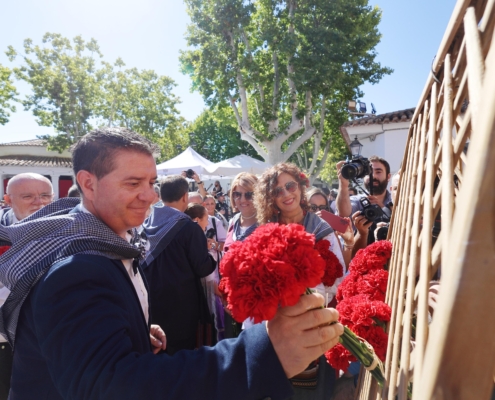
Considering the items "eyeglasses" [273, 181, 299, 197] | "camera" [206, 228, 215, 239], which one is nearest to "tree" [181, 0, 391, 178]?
"camera" [206, 228, 215, 239]

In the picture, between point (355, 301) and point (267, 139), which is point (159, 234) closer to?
point (355, 301)

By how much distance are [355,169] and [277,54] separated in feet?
42.9

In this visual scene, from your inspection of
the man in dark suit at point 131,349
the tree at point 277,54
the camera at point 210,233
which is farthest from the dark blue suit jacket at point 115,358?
the tree at point 277,54

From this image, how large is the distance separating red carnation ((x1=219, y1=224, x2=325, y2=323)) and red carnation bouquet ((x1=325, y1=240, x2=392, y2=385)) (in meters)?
0.28

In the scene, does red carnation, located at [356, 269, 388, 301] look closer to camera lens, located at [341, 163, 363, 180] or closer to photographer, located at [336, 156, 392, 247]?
photographer, located at [336, 156, 392, 247]

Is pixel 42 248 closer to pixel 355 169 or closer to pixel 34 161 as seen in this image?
pixel 355 169

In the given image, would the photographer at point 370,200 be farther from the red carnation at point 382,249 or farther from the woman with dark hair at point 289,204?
the red carnation at point 382,249

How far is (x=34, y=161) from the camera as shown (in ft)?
103

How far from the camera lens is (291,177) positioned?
308cm

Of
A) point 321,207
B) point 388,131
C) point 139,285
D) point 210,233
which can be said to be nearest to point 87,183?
point 139,285

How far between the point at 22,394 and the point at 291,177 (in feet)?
7.84

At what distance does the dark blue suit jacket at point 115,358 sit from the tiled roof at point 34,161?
111 feet

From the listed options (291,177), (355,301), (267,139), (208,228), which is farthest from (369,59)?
(355,301)

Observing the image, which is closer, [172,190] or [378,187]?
[172,190]
